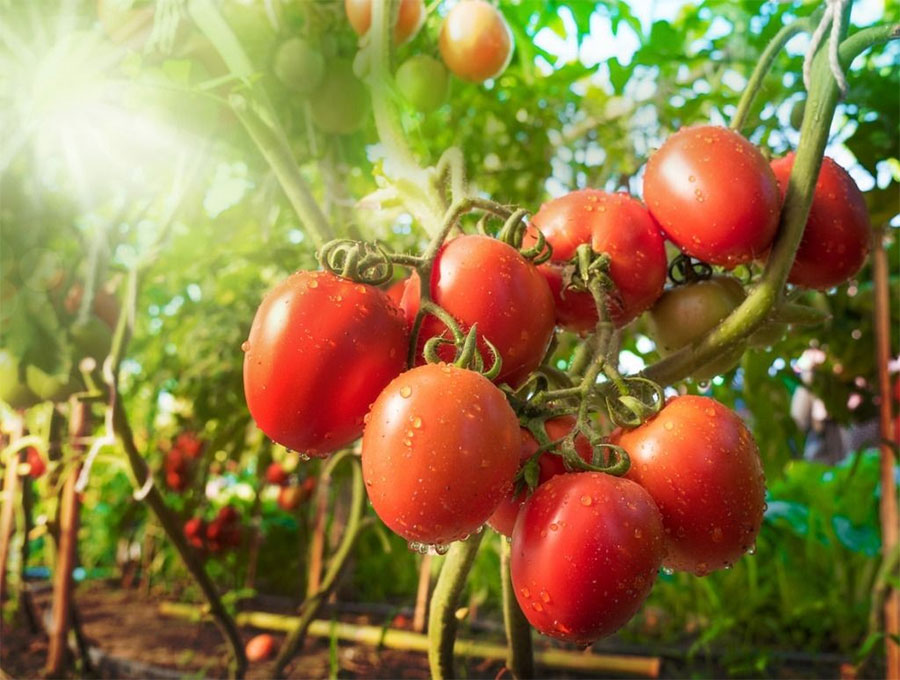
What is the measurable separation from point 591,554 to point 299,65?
2.63 feet

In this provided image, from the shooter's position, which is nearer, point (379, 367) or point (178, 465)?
point (379, 367)

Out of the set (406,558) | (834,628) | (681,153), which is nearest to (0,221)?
(681,153)

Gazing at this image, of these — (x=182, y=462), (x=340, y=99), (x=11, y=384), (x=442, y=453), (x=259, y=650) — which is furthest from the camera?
(x=182, y=462)

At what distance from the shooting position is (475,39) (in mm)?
963

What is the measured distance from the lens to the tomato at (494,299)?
1.43 ft

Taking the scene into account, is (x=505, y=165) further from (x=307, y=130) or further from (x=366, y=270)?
(x=366, y=270)

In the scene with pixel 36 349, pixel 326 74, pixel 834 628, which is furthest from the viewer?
pixel 834 628

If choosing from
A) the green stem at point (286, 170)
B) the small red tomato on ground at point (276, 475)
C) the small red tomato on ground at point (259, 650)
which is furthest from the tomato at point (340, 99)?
the small red tomato on ground at point (276, 475)

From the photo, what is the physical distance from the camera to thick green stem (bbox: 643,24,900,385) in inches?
19.3

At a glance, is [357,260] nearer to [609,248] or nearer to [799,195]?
[609,248]

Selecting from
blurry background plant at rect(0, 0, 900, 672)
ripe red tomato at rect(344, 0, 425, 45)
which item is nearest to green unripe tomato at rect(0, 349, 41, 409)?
blurry background plant at rect(0, 0, 900, 672)

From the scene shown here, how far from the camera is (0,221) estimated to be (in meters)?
1.35

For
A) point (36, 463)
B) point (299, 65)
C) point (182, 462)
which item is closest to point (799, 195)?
point (299, 65)

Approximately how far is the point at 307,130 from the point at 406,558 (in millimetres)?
1702
